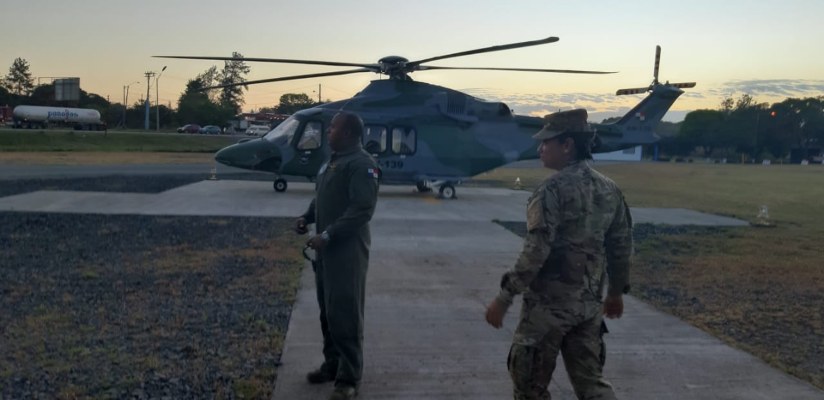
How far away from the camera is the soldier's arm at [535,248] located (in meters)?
3.53

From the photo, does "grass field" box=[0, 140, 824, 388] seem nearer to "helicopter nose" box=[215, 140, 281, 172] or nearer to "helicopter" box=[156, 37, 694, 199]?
"helicopter" box=[156, 37, 694, 199]

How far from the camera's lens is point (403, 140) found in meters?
18.4

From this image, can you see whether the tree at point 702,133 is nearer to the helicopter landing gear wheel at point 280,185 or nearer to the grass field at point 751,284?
the grass field at point 751,284

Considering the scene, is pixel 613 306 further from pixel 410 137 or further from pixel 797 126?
pixel 797 126

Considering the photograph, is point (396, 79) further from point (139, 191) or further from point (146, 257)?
point (146, 257)

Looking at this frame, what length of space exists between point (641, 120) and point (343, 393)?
1783 centimetres

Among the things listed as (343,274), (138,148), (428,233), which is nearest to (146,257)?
(428,233)

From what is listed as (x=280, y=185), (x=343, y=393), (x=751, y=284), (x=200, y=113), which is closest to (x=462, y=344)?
(x=343, y=393)

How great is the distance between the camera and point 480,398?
4703 mm

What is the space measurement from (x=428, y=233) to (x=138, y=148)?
42.7 metres

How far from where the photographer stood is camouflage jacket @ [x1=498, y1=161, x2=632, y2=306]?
3.55m

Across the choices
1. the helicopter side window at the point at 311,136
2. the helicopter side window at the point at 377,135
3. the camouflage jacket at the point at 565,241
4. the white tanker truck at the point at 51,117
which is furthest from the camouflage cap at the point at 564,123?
the white tanker truck at the point at 51,117

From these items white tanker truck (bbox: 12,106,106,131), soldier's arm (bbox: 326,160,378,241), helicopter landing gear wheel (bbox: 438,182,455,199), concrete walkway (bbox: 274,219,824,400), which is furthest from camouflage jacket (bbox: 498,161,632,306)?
white tanker truck (bbox: 12,106,106,131)

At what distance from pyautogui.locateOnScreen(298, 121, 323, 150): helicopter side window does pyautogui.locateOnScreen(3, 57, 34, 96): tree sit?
98494mm
